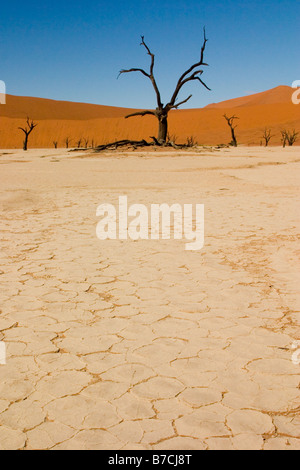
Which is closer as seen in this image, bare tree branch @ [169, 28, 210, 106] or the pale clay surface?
the pale clay surface

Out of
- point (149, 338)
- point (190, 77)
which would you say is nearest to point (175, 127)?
point (190, 77)

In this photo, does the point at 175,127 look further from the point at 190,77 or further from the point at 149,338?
the point at 149,338

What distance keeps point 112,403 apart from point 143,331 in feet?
2.13

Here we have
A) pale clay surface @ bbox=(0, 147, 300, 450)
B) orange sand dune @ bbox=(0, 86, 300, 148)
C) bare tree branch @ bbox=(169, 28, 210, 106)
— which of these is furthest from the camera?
orange sand dune @ bbox=(0, 86, 300, 148)

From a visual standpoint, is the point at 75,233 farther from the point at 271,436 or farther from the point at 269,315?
the point at 271,436

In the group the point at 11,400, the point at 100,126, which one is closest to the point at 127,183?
the point at 11,400

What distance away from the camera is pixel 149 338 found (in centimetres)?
221

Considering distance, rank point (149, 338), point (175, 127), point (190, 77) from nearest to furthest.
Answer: point (149, 338) < point (190, 77) < point (175, 127)

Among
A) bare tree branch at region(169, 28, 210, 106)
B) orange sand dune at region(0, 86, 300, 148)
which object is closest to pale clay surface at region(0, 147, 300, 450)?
bare tree branch at region(169, 28, 210, 106)

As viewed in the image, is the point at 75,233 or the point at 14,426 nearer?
the point at 14,426

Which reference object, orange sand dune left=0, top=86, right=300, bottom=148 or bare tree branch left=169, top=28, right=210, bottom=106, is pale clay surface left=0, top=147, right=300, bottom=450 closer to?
bare tree branch left=169, top=28, right=210, bottom=106

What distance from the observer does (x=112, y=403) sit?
167cm

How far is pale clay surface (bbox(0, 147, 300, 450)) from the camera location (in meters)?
1.53

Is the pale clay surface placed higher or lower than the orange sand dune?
lower
